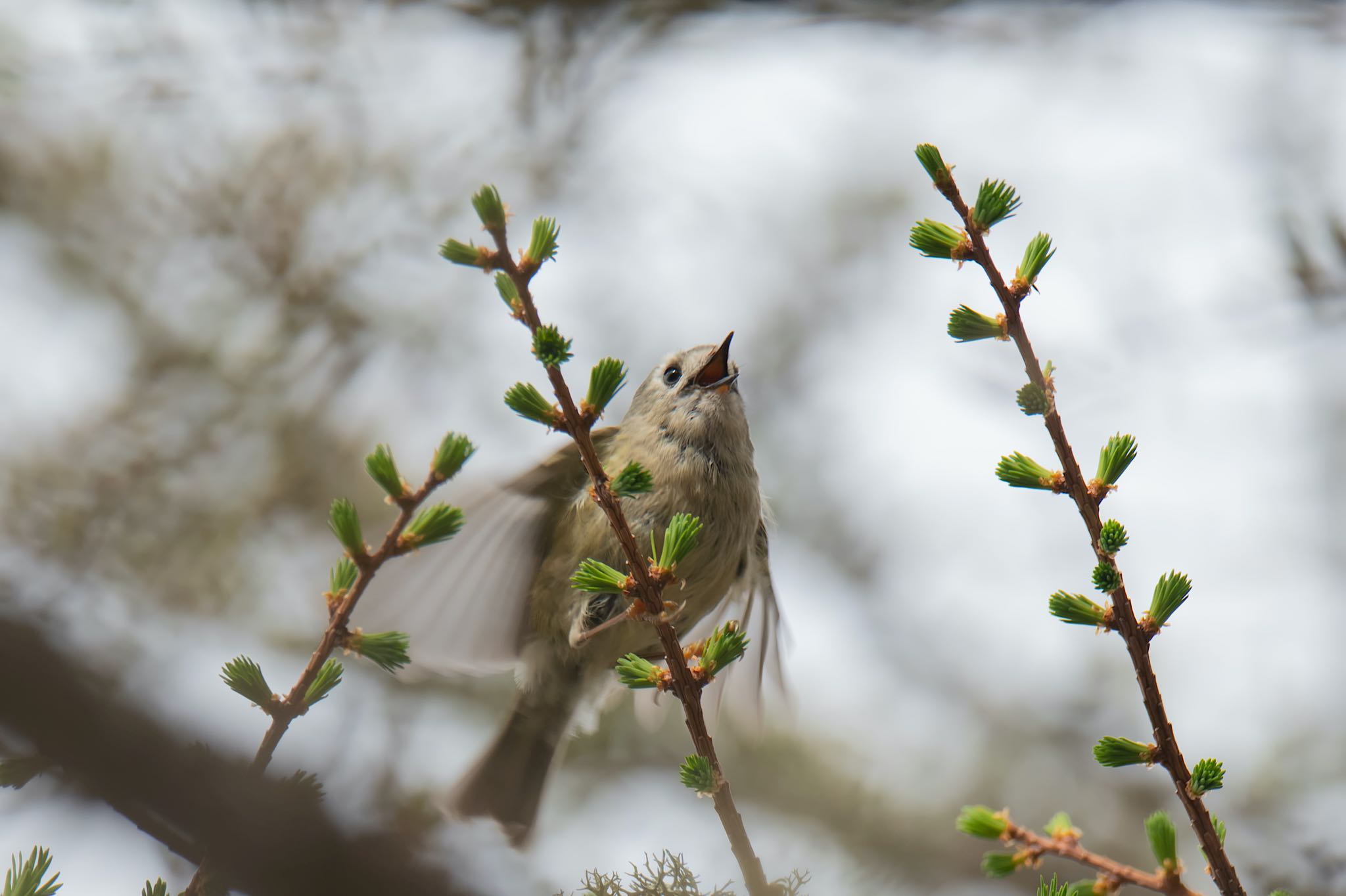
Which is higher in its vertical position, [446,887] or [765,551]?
[765,551]

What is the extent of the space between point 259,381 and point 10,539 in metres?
1.08

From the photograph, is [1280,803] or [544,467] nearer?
[544,467]

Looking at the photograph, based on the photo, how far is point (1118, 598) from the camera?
4.01 feet

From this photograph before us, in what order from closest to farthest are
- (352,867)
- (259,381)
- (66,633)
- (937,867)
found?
1. (352,867)
2. (66,633)
3. (937,867)
4. (259,381)

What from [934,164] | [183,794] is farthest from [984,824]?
[183,794]

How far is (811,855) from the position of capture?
11.1ft

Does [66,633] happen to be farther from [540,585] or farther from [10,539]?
[540,585]

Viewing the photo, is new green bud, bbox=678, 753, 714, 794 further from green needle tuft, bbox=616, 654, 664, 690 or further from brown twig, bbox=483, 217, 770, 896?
green needle tuft, bbox=616, 654, 664, 690

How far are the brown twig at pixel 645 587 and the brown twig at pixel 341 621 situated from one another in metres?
0.24

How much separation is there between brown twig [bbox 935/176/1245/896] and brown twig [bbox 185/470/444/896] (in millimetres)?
745

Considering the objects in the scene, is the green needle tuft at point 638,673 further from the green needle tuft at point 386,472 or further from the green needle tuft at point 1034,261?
the green needle tuft at point 1034,261

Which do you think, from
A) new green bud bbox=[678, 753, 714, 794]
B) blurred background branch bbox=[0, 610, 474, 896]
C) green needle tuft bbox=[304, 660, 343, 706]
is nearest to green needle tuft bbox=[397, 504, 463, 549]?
green needle tuft bbox=[304, 660, 343, 706]

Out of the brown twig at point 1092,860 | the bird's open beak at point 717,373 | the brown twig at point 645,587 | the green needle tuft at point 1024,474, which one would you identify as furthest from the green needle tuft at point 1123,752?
the bird's open beak at point 717,373

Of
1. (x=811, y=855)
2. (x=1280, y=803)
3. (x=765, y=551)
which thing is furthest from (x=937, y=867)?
(x=1280, y=803)
